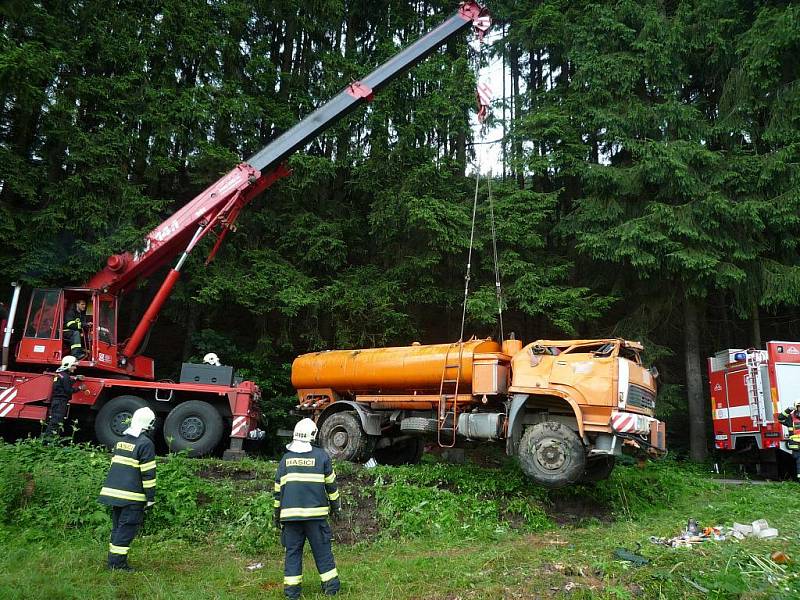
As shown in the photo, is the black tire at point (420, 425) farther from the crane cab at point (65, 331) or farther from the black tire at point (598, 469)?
the crane cab at point (65, 331)

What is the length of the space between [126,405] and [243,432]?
2.23 m

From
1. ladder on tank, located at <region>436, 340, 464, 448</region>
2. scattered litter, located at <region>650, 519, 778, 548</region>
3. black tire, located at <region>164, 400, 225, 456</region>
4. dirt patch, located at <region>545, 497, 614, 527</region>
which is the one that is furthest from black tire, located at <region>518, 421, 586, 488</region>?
black tire, located at <region>164, 400, 225, 456</region>

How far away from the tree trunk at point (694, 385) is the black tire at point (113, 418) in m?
12.4

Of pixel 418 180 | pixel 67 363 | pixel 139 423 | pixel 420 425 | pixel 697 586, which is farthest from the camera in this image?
pixel 418 180

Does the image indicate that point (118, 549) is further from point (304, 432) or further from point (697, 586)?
point (697, 586)

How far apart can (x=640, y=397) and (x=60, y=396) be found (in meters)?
9.37

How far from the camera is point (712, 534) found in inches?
Result: 249

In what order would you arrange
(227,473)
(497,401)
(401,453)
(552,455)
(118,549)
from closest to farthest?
(118,549), (552,455), (227,473), (497,401), (401,453)

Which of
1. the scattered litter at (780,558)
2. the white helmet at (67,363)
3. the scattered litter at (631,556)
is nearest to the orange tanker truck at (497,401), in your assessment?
the scattered litter at (631,556)

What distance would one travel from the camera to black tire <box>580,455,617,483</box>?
8867mm

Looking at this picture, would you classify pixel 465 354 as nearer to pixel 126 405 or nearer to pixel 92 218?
pixel 126 405

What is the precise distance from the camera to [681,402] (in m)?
14.0

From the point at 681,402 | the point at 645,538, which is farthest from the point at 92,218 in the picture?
the point at 681,402

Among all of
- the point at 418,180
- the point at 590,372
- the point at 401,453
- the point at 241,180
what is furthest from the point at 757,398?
the point at 241,180
